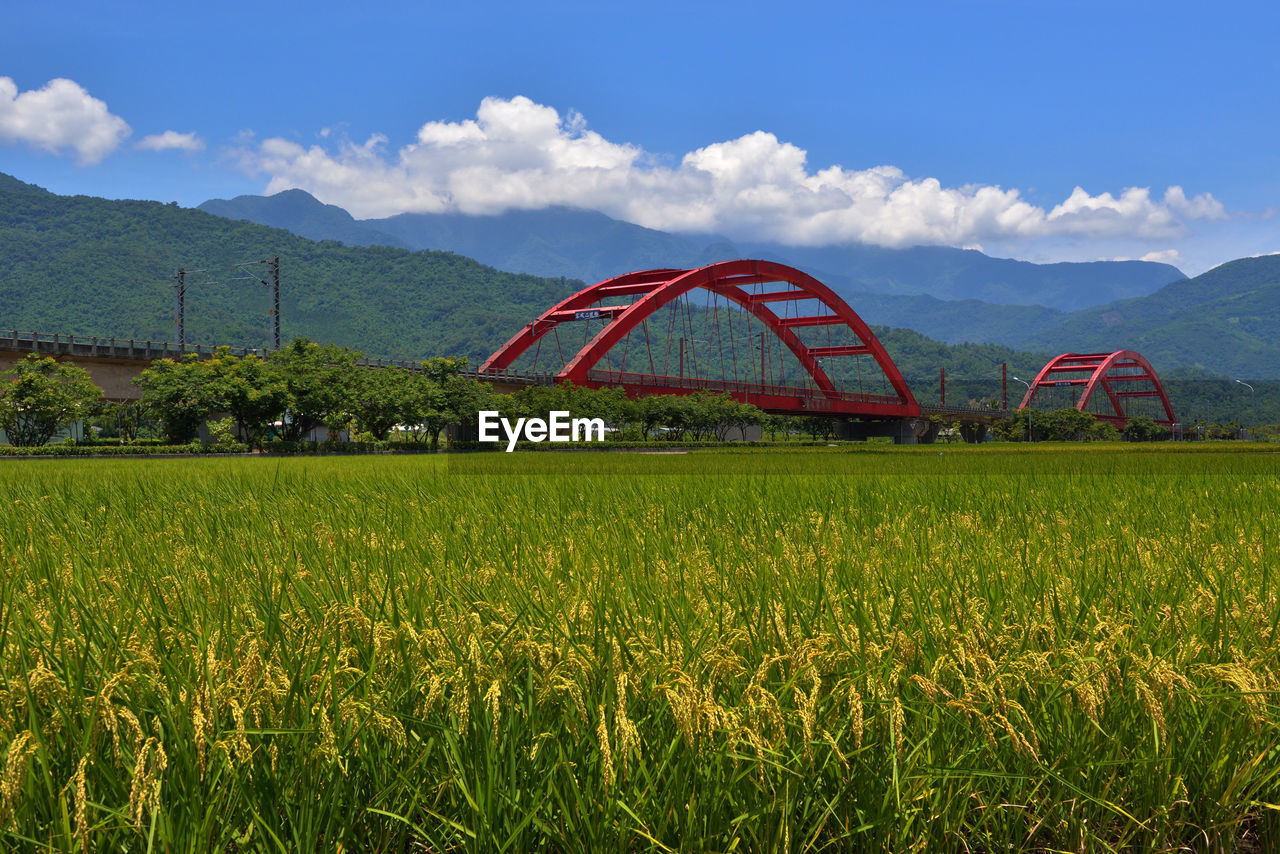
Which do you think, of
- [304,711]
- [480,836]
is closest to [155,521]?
[304,711]

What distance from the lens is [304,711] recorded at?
1.73 metres

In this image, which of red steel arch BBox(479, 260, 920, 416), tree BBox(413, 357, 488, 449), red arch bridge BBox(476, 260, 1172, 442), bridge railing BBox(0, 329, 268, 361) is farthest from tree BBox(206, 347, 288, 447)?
red steel arch BBox(479, 260, 920, 416)

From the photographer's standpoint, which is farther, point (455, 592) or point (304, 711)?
point (455, 592)

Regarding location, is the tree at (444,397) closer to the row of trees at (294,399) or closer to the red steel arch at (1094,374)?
the row of trees at (294,399)

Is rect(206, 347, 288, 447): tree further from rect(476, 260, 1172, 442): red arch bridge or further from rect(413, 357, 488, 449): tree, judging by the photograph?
rect(476, 260, 1172, 442): red arch bridge

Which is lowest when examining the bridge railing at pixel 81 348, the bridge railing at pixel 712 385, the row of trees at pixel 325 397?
the row of trees at pixel 325 397

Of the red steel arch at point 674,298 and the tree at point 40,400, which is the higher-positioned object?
the red steel arch at point 674,298

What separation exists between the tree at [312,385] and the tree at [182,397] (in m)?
3.69

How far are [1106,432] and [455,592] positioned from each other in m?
124

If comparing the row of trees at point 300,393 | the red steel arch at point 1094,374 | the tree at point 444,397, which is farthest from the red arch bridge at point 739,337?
the row of trees at point 300,393

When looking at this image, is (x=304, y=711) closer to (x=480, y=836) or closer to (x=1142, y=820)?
(x=480, y=836)

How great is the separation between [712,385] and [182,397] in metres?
52.8

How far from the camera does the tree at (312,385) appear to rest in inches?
1805

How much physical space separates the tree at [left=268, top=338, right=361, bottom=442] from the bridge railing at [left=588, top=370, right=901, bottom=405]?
942 inches
